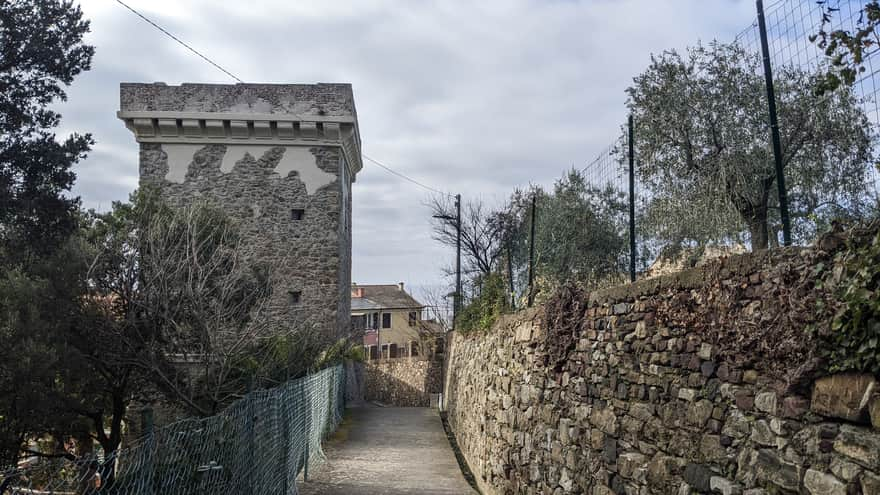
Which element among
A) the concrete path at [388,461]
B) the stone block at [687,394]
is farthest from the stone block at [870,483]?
the concrete path at [388,461]

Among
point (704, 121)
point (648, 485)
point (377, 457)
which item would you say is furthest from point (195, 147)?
point (648, 485)

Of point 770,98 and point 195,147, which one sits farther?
point 195,147

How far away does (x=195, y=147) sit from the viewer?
20.9 metres

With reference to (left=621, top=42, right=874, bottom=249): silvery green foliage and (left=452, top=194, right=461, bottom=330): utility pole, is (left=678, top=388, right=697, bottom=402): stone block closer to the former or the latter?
(left=621, top=42, right=874, bottom=249): silvery green foliage

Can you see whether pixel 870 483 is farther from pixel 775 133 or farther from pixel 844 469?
pixel 775 133

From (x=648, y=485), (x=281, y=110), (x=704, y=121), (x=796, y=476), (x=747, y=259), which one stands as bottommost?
(x=648, y=485)

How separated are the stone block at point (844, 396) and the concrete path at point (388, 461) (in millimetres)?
7575

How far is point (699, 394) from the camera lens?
3803 mm

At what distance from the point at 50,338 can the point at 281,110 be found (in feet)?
34.9

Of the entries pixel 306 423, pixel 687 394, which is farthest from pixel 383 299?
pixel 687 394

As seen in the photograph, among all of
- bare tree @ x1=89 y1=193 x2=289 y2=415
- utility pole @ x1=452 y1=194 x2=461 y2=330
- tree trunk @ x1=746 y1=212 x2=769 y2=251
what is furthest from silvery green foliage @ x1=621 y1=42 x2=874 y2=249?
utility pole @ x1=452 y1=194 x2=461 y2=330

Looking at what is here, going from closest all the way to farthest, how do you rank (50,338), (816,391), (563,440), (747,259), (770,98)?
(816,391)
(747,259)
(770,98)
(563,440)
(50,338)

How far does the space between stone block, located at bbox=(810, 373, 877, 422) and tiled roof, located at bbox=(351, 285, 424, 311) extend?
49648 millimetres

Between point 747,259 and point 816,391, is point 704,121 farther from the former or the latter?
point 816,391
